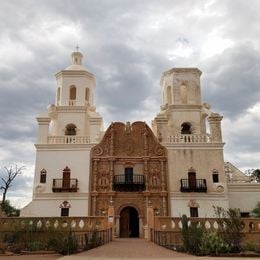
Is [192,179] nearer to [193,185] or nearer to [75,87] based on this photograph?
[193,185]

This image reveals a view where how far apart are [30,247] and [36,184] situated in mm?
16070

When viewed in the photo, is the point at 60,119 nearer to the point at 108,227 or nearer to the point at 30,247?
the point at 108,227

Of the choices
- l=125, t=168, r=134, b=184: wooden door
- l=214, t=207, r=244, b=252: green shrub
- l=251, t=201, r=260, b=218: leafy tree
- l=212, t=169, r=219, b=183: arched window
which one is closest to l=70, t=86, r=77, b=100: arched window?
l=125, t=168, r=134, b=184: wooden door

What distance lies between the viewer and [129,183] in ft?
98.2

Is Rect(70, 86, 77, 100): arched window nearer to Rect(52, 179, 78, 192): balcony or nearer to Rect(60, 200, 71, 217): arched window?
Rect(52, 179, 78, 192): balcony

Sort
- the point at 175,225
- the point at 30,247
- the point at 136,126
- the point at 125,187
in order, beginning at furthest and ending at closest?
the point at 136,126
the point at 125,187
the point at 175,225
the point at 30,247

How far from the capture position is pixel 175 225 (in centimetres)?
1880

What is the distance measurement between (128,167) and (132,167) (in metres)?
0.37

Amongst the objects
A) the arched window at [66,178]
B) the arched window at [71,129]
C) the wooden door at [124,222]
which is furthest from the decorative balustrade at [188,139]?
the arched window at [66,178]

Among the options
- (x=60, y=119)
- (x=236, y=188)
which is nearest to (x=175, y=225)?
(x=236, y=188)

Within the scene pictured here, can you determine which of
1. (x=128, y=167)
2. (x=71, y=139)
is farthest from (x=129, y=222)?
(x=71, y=139)

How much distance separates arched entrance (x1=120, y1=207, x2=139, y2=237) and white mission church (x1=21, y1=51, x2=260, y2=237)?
0.28ft

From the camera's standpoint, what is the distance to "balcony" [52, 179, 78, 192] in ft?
97.0

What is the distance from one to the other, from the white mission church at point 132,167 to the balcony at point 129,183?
0.09 m
